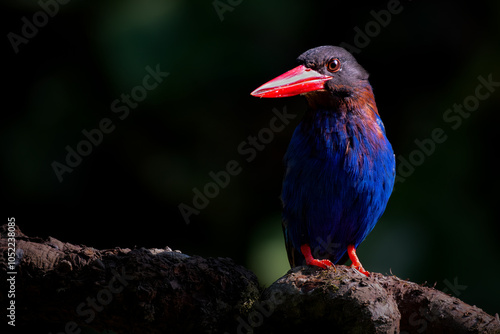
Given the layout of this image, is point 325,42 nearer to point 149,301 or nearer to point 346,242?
point 346,242

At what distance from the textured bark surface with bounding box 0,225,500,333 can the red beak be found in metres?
1.06

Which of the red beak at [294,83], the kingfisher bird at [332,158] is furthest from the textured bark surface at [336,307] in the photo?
the red beak at [294,83]

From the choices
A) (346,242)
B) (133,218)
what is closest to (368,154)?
(346,242)

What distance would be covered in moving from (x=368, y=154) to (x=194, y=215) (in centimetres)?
182

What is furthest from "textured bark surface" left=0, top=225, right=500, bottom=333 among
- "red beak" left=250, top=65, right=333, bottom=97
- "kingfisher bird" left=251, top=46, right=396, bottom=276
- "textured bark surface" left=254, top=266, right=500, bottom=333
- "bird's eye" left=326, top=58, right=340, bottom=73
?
"bird's eye" left=326, top=58, right=340, bottom=73

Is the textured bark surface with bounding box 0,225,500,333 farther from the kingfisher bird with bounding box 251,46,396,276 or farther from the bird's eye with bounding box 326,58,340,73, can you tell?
the bird's eye with bounding box 326,58,340,73

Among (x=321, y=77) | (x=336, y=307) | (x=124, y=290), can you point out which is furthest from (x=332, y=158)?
(x=124, y=290)

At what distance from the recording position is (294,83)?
3322mm

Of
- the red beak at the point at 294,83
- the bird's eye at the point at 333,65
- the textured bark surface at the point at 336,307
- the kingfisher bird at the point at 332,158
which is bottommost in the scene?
the textured bark surface at the point at 336,307

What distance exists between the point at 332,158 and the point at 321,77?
47 centimetres

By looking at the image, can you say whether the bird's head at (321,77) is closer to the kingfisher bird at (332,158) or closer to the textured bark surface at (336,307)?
the kingfisher bird at (332,158)

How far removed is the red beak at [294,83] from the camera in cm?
326

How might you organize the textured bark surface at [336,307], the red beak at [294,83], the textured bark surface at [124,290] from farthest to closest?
the red beak at [294,83]
the textured bark surface at [124,290]
the textured bark surface at [336,307]

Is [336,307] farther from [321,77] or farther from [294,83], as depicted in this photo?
[321,77]
